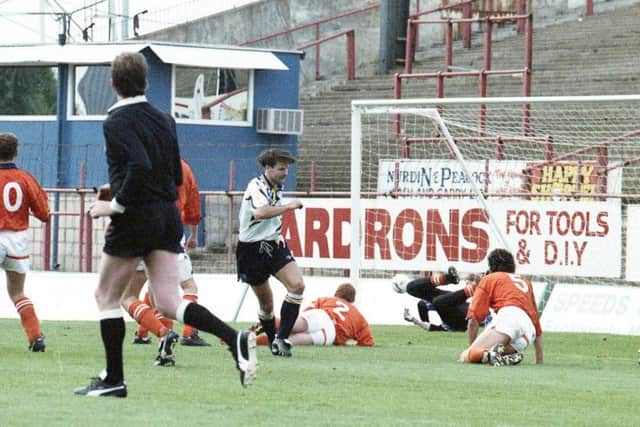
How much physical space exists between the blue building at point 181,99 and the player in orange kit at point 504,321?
55.8ft

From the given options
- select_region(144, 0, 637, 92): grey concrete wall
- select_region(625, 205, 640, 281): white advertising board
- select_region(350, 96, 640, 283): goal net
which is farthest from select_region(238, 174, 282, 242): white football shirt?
select_region(144, 0, 637, 92): grey concrete wall

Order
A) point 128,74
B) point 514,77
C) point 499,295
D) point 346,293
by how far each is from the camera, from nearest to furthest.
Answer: point 128,74
point 499,295
point 346,293
point 514,77

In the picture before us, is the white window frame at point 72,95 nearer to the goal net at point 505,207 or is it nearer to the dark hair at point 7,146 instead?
the goal net at point 505,207

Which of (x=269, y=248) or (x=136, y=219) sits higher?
(x=136, y=219)

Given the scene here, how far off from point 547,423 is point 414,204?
33.0ft

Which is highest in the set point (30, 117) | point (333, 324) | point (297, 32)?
point (297, 32)

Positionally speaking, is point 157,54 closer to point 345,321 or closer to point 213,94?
point 213,94

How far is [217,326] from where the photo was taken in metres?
9.23

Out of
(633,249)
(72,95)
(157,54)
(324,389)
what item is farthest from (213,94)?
(324,389)

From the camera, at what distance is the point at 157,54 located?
102 ft

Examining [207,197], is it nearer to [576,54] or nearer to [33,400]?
[576,54]

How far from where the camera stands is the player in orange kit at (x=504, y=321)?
13.0 m

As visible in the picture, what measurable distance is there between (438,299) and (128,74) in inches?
357

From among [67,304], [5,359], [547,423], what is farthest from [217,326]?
[67,304]
